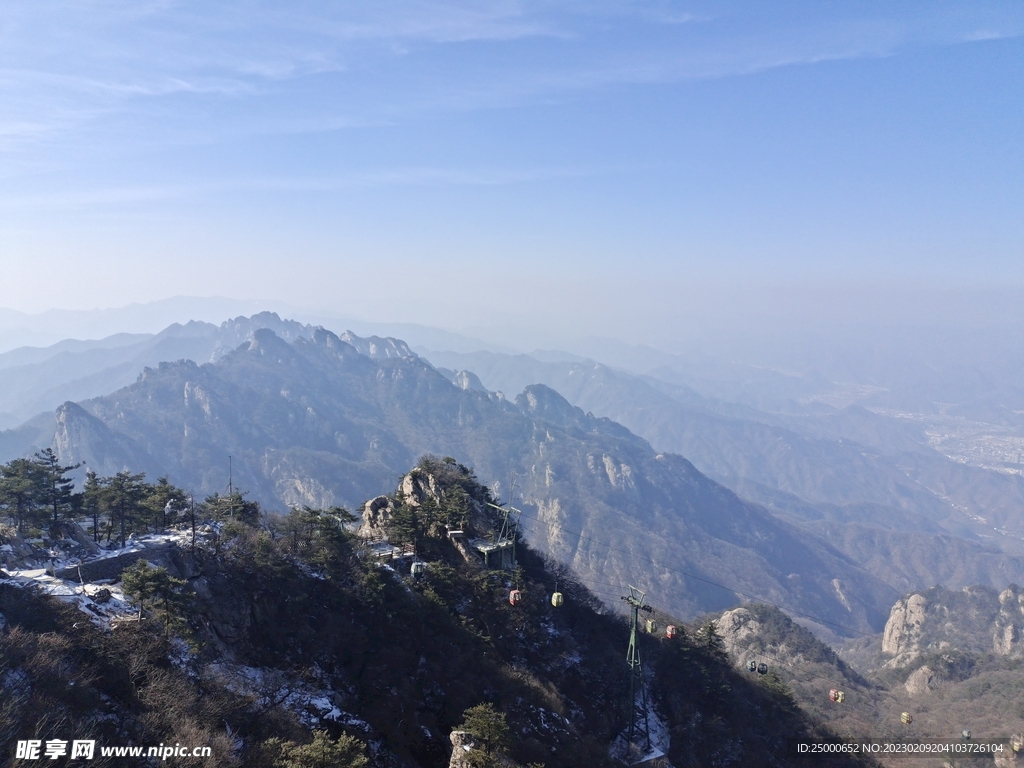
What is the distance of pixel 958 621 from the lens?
15150 cm

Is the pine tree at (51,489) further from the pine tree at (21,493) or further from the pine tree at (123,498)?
the pine tree at (123,498)

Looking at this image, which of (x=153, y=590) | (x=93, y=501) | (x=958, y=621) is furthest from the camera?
(x=958, y=621)

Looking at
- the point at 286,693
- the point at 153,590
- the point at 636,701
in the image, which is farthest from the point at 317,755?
the point at 636,701

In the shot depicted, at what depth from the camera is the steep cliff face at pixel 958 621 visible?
144m

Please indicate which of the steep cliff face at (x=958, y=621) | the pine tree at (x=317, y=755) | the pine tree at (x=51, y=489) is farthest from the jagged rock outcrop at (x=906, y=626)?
the pine tree at (x=51, y=489)

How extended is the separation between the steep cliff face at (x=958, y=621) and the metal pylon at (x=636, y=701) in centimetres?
13170

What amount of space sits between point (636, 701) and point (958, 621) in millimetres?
152722

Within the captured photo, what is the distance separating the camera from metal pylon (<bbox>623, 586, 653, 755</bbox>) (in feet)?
144

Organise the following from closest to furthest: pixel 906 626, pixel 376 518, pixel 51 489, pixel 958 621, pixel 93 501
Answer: pixel 93 501 → pixel 51 489 → pixel 376 518 → pixel 958 621 → pixel 906 626

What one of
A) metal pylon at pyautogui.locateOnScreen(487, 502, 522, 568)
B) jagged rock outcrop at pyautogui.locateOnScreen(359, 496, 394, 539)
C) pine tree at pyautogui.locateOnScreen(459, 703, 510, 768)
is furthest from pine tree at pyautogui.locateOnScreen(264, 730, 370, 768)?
jagged rock outcrop at pyautogui.locateOnScreen(359, 496, 394, 539)

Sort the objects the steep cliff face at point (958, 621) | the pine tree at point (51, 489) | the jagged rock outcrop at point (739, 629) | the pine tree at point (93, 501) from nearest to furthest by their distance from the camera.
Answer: the pine tree at point (93, 501) < the pine tree at point (51, 489) < the jagged rock outcrop at point (739, 629) < the steep cliff face at point (958, 621)

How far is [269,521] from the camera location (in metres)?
52.5

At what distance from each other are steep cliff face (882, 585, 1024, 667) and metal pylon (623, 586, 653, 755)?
432 feet

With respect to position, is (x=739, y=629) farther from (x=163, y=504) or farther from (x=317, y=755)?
(x=317, y=755)
